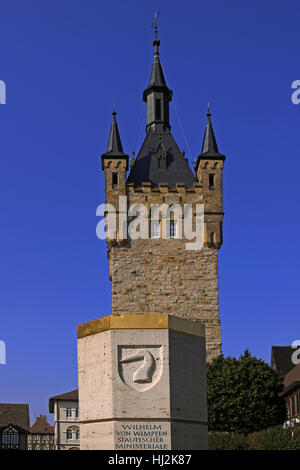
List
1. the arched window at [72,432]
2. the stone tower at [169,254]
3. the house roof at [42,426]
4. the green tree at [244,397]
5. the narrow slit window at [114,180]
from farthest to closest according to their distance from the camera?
the house roof at [42,426] < the arched window at [72,432] < the narrow slit window at [114,180] < the stone tower at [169,254] < the green tree at [244,397]

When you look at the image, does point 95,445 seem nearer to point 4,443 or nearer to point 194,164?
point 194,164

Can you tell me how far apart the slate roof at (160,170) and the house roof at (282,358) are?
18.3 metres

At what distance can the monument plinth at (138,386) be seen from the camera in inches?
454

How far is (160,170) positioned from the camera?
46.9 meters

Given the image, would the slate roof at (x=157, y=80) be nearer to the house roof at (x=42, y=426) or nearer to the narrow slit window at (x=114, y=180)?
the narrow slit window at (x=114, y=180)

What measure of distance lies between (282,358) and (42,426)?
1649 inches

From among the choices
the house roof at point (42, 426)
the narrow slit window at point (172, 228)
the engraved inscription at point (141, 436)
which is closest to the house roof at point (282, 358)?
the narrow slit window at point (172, 228)

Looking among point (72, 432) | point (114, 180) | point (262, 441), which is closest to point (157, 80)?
point (114, 180)

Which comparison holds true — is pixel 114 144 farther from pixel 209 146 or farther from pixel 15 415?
pixel 15 415

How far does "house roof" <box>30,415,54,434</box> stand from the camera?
86500mm

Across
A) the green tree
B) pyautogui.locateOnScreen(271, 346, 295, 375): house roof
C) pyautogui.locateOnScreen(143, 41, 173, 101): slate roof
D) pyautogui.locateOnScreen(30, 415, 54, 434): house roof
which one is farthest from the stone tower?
pyautogui.locateOnScreen(30, 415, 54, 434): house roof

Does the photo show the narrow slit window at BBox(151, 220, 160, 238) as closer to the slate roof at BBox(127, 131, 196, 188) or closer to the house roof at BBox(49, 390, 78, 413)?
the slate roof at BBox(127, 131, 196, 188)

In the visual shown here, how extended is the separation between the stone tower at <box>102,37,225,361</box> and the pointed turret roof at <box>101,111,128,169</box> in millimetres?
64

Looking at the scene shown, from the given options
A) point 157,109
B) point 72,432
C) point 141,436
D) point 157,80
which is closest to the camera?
point 141,436
